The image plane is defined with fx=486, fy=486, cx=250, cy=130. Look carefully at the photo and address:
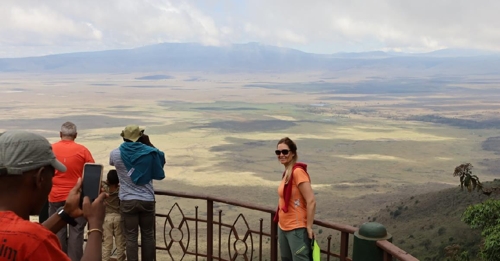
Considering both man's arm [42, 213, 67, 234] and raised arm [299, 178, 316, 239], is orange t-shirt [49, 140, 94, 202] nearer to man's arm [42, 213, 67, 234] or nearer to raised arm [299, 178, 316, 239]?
raised arm [299, 178, 316, 239]

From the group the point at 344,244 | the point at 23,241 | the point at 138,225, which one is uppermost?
the point at 23,241

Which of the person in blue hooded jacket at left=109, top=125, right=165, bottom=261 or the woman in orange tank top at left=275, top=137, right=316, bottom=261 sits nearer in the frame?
the woman in orange tank top at left=275, top=137, right=316, bottom=261

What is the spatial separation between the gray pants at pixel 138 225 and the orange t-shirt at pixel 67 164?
1.74ft

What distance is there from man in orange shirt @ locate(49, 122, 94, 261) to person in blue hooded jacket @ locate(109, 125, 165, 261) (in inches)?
12.1

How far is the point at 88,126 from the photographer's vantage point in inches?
4405

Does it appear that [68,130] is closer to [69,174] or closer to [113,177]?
[69,174]

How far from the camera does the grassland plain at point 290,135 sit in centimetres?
6116

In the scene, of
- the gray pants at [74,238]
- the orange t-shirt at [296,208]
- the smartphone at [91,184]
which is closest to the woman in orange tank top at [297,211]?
the orange t-shirt at [296,208]

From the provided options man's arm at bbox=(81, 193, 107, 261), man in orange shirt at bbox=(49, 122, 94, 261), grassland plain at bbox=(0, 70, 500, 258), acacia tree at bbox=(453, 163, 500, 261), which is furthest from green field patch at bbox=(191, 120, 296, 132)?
man's arm at bbox=(81, 193, 107, 261)

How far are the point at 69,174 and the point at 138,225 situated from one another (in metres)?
0.87

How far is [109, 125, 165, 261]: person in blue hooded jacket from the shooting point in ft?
15.2

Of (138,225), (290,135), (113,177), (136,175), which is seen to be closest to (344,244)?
(136,175)

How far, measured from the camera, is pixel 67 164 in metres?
4.59

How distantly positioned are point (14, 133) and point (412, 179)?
229 ft
